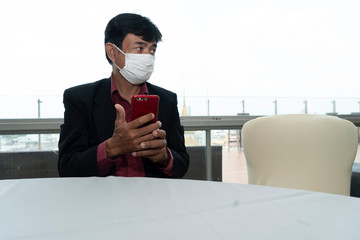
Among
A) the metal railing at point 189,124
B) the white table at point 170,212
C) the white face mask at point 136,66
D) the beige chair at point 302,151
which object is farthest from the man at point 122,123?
the metal railing at point 189,124

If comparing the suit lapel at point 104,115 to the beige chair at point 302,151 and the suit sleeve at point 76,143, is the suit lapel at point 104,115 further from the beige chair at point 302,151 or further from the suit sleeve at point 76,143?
the beige chair at point 302,151

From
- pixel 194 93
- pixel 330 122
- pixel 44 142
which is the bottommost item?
pixel 44 142

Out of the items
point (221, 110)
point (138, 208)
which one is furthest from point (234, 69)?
point (138, 208)

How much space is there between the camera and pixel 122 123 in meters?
1.11

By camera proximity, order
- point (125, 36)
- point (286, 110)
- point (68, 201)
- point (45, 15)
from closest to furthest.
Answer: point (68, 201), point (125, 36), point (45, 15), point (286, 110)

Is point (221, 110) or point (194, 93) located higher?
point (194, 93)

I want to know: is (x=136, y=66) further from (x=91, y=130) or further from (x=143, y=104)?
(x=143, y=104)

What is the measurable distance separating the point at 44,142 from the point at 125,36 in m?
1.38

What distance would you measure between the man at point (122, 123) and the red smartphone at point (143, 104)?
0.08 feet

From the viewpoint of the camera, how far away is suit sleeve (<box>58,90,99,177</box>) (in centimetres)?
120

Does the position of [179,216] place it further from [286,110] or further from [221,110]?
[286,110]

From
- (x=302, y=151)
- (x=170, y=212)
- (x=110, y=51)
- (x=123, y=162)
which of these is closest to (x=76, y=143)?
(x=123, y=162)

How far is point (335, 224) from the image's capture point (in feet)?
1.77

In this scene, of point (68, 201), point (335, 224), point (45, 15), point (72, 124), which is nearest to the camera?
point (335, 224)
